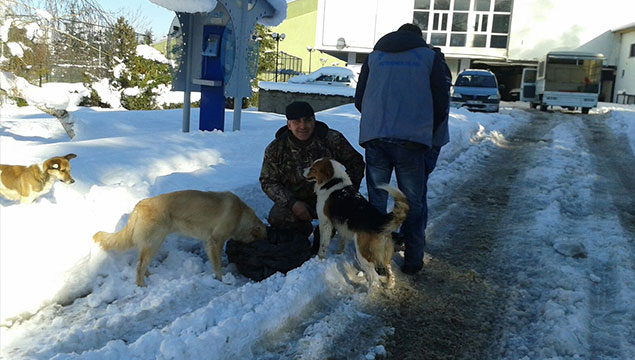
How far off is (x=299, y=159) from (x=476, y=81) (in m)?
18.4

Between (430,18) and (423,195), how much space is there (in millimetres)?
34363

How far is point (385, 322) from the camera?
339cm

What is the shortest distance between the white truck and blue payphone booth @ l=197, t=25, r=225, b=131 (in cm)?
1904

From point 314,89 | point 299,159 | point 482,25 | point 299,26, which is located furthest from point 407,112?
point 299,26

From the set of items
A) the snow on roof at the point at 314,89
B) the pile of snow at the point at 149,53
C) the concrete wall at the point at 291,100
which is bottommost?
the concrete wall at the point at 291,100

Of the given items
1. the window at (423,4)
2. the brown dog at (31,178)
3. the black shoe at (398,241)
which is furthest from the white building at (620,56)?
the brown dog at (31,178)

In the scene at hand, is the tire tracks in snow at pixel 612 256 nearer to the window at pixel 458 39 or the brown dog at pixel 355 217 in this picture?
the brown dog at pixel 355 217

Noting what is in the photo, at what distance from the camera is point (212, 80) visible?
9.09m

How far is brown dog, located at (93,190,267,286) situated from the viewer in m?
3.74

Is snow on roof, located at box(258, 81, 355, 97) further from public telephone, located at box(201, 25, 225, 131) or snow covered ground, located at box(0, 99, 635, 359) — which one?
snow covered ground, located at box(0, 99, 635, 359)

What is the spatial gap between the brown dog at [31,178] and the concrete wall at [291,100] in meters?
13.4

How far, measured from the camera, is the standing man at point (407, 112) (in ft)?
12.5

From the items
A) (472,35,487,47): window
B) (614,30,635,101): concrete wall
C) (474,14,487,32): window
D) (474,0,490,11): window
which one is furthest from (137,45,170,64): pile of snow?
(614,30,635,101): concrete wall

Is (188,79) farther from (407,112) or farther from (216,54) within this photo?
(407,112)
